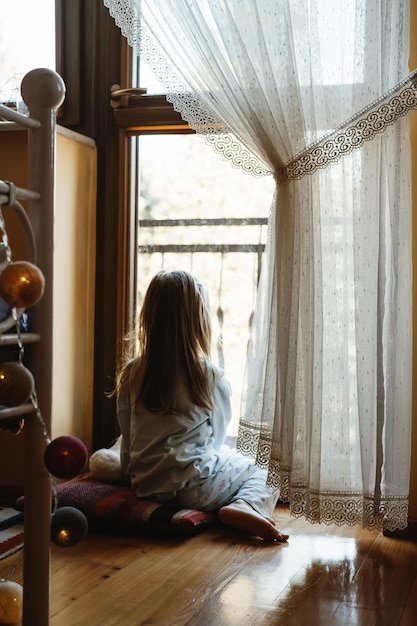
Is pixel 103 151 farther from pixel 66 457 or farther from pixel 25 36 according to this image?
pixel 66 457

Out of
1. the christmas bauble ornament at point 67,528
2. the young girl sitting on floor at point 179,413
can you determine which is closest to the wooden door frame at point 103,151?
the young girl sitting on floor at point 179,413

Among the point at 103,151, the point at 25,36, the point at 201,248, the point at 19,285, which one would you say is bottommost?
the point at 19,285

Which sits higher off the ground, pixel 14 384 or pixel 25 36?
pixel 25 36

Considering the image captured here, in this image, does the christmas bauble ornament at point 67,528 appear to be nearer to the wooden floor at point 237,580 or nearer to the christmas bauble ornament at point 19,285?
the wooden floor at point 237,580

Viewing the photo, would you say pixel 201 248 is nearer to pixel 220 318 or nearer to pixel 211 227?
pixel 211 227

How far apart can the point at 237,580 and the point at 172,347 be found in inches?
28.4

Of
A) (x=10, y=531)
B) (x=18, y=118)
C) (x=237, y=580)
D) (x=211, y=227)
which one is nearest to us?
(x=18, y=118)

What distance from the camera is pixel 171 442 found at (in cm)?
216

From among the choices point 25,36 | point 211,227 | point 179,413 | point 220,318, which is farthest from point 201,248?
point 25,36

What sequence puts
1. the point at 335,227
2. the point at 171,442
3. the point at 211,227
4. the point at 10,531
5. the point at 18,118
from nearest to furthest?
1. the point at 18,118
2. the point at 335,227
3. the point at 10,531
4. the point at 171,442
5. the point at 211,227

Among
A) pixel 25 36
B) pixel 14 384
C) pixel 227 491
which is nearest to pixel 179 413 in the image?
pixel 227 491

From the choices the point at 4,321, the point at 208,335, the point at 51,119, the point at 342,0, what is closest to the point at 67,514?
the point at 4,321

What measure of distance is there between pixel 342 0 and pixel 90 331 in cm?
124

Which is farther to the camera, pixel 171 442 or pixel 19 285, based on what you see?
pixel 171 442
